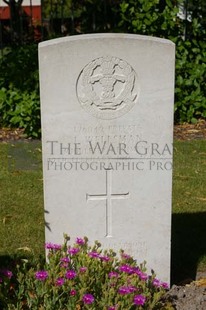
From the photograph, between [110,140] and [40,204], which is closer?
[110,140]

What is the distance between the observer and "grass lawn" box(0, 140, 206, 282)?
4.73 m

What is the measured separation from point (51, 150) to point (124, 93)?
0.59 metres

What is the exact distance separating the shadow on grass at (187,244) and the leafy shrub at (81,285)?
667mm

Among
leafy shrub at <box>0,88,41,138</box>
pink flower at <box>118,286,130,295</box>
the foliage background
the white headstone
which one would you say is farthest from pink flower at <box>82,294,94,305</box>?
the foliage background

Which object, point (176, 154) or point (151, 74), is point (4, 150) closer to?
point (176, 154)

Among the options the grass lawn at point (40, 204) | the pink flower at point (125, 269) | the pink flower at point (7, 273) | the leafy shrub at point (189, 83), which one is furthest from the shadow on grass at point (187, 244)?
the leafy shrub at point (189, 83)

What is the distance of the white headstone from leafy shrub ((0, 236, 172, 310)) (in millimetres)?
203

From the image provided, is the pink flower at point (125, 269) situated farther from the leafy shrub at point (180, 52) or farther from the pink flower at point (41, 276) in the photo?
the leafy shrub at point (180, 52)

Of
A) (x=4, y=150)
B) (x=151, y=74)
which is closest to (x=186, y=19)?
(x=4, y=150)

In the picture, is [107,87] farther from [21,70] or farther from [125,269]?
[21,70]

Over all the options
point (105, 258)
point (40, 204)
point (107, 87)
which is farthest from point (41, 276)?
point (40, 204)

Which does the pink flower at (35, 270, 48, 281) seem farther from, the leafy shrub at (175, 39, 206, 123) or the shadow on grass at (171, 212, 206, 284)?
the leafy shrub at (175, 39, 206, 123)

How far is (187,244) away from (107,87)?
1.78 meters

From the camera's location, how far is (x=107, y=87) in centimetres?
371
